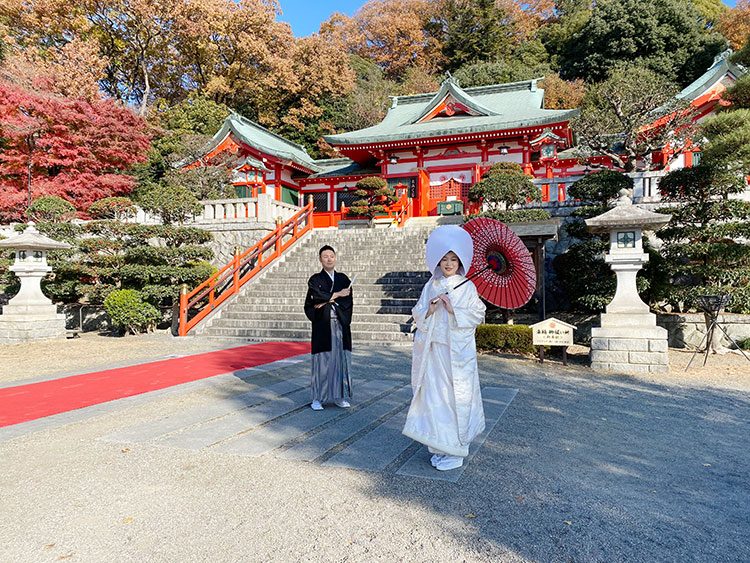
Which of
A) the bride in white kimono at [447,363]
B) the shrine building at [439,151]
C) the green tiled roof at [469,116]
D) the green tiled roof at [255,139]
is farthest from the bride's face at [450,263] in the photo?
the green tiled roof at [255,139]

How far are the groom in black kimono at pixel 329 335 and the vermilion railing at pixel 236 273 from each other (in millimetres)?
6633

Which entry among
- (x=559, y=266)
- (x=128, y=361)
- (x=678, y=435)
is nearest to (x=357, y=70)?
(x=559, y=266)

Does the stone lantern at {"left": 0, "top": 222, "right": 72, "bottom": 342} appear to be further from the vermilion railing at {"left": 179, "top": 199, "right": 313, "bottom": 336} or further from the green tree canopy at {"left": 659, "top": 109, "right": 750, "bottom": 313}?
the green tree canopy at {"left": 659, "top": 109, "right": 750, "bottom": 313}

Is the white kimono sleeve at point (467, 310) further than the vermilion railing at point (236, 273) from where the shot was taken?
No

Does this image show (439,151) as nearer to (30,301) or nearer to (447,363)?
(30,301)

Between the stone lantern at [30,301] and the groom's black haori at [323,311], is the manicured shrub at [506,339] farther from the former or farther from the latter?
the stone lantern at [30,301]

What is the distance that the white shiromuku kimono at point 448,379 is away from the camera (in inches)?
127

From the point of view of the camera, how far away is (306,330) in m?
9.88

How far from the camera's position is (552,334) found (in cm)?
751

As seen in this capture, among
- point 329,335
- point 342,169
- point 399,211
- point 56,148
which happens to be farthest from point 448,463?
point 56,148

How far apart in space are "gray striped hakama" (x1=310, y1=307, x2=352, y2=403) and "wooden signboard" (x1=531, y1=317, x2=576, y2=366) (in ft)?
13.1

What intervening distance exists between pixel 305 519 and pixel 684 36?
35761mm

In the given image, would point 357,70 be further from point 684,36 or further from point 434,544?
point 434,544

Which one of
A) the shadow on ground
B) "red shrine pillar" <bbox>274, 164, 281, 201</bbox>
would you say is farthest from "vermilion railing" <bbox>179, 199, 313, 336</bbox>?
the shadow on ground
